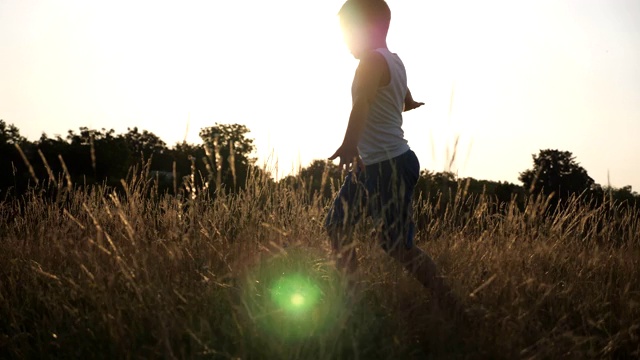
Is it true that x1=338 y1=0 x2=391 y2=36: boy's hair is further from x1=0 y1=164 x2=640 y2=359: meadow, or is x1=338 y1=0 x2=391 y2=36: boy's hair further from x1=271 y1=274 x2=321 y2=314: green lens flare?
x1=271 y1=274 x2=321 y2=314: green lens flare

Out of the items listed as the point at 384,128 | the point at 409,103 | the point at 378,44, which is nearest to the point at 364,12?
the point at 378,44

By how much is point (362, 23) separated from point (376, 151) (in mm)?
656

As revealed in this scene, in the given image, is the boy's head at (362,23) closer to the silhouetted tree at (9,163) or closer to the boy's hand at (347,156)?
the boy's hand at (347,156)

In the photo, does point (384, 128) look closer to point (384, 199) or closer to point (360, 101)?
point (360, 101)

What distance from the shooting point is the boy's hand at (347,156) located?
10.6 feet

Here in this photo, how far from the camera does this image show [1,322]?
131 inches

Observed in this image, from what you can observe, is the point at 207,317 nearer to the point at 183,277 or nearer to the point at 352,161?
the point at 183,277

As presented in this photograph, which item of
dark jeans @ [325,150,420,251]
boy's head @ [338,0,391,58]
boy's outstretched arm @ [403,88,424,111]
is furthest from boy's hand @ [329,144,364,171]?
boy's outstretched arm @ [403,88,424,111]

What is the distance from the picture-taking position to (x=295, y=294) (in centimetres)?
338

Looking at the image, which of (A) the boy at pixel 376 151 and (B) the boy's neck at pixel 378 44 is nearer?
(A) the boy at pixel 376 151

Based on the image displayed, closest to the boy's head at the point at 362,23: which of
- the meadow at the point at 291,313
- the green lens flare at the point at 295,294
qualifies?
the meadow at the point at 291,313

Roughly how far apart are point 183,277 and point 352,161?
1082 mm

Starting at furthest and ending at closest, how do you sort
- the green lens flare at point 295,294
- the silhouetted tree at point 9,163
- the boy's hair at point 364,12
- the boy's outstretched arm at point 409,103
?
1. the silhouetted tree at point 9,163
2. the boy's outstretched arm at point 409,103
3. the boy's hair at point 364,12
4. the green lens flare at point 295,294


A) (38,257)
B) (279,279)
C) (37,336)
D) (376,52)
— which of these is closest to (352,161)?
(376,52)
